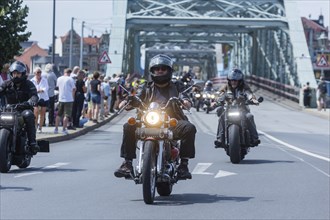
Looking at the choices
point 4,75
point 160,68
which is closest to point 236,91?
point 4,75

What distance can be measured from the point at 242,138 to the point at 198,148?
18.5 feet

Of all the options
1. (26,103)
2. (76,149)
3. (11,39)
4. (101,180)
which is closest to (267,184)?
(101,180)

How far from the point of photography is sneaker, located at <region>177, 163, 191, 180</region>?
424 inches

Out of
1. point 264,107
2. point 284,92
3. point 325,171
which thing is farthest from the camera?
point 284,92

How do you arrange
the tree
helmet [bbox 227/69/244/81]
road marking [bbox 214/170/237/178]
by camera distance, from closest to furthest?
road marking [bbox 214/170/237/178] → helmet [bbox 227/69/244/81] → the tree

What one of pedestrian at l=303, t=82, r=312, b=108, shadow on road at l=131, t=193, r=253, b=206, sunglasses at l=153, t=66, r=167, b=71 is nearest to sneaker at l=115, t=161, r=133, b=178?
sunglasses at l=153, t=66, r=167, b=71

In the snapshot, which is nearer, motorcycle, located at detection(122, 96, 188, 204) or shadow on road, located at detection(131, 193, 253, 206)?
motorcycle, located at detection(122, 96, 188, 204)

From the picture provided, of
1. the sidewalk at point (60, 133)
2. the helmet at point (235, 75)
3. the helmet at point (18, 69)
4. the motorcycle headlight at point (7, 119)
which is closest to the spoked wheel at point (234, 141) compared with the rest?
the helmet at point (235, 75)

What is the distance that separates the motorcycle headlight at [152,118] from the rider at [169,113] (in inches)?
7.1

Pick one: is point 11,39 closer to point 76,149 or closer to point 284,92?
point 76,149

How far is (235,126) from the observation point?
17.1m

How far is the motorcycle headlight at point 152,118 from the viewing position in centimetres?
1019

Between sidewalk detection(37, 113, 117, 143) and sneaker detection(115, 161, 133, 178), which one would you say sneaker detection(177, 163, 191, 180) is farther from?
sidewalk detection(37, 113, 117, 143)

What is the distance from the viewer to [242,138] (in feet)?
56.8
